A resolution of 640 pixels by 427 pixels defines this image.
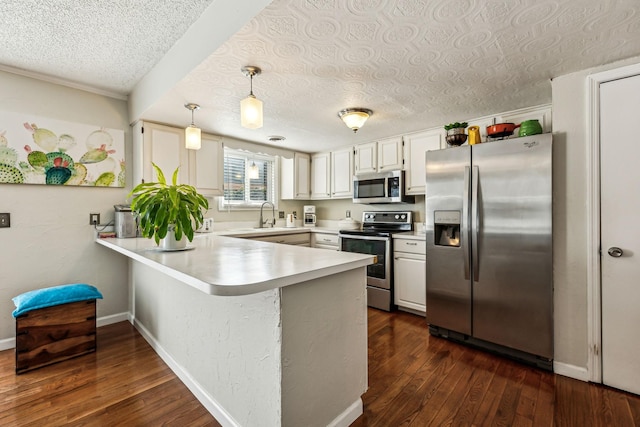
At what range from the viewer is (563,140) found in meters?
2.02

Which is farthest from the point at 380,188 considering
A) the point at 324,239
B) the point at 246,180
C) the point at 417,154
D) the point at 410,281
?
the point at 246,180

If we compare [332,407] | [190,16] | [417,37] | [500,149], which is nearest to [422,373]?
[332,407]

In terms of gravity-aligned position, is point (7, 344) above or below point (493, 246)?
below

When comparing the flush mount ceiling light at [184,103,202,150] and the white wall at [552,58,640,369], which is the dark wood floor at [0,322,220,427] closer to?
A: the flush mount ceiling light at [184,103,202,150]

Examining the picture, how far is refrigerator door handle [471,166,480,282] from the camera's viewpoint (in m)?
2.32

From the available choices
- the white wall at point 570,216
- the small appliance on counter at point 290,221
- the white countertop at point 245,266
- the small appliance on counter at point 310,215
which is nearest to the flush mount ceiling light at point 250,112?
the white countertop at point 245,266

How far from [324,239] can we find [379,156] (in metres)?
1.37

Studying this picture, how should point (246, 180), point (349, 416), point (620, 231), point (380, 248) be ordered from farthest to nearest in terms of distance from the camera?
point (246, 180), point (380, 248), point (620, 231), point (349, 416)

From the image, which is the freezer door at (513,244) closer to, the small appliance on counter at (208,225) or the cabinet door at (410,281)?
the cabinet door at (410,281)

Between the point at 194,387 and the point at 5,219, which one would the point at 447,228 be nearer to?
the point at 194,387

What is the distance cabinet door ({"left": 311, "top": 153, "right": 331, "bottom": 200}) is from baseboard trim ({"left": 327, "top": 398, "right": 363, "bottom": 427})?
3.09 metres

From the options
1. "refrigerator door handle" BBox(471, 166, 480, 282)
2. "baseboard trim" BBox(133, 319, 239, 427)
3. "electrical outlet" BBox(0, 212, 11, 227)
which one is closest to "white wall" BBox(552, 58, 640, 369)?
"refrigerator door handle" BBox(471, 166, 480, 282)

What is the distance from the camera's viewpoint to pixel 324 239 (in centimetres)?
406

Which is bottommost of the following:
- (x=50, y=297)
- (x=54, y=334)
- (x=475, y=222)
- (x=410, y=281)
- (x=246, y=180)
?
(x=54, y=334)
